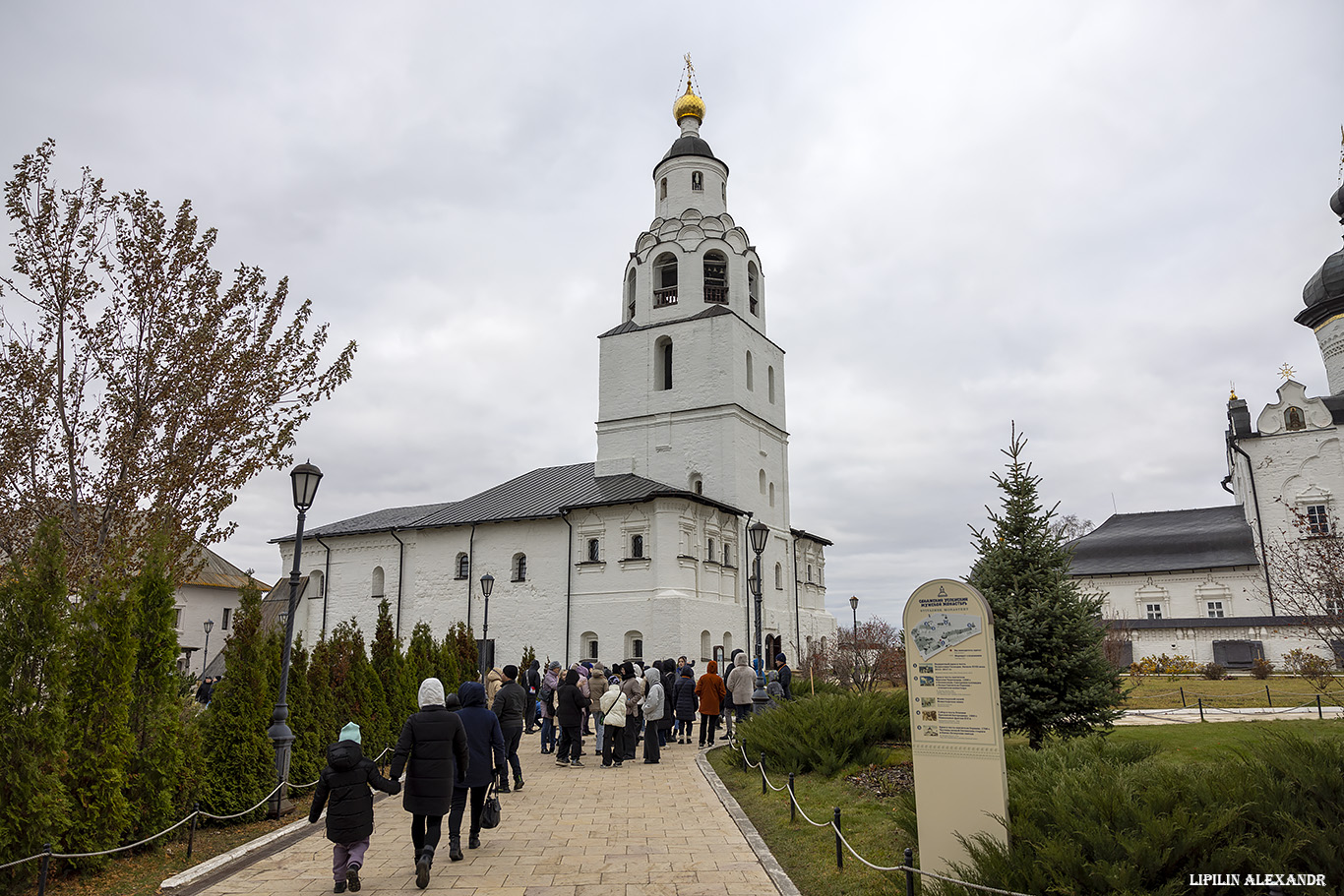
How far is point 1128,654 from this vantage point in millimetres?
33250

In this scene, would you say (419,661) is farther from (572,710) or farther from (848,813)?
(848,813)

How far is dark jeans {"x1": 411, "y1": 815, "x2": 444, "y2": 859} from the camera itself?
23.2ft

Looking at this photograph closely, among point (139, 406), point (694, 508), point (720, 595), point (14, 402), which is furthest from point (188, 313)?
point (720, 595)

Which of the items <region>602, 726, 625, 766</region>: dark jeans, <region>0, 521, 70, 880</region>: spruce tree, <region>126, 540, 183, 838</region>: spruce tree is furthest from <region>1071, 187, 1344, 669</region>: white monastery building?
<region>0, 521, 70, 880</region>: spruce tree

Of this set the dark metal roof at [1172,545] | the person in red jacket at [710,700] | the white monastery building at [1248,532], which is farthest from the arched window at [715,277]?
the person in red jacket at [710,700]

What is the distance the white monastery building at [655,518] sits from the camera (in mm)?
31875

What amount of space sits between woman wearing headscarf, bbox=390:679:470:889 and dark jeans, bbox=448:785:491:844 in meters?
0.58

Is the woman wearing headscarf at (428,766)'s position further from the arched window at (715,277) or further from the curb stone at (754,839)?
the arched window at (715,277)

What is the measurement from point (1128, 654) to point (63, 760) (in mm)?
35890

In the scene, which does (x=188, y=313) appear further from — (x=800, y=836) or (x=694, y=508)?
(x=694, y=508)

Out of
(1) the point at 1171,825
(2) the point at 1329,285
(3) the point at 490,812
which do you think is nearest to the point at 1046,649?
(1) the point at 1171,825

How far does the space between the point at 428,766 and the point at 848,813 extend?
4.69 meters

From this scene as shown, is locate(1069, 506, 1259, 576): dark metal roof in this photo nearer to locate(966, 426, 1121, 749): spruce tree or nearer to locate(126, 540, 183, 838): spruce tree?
locate(966, 426, 1121, 749): spruce tree

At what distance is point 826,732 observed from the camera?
11.7 meters
